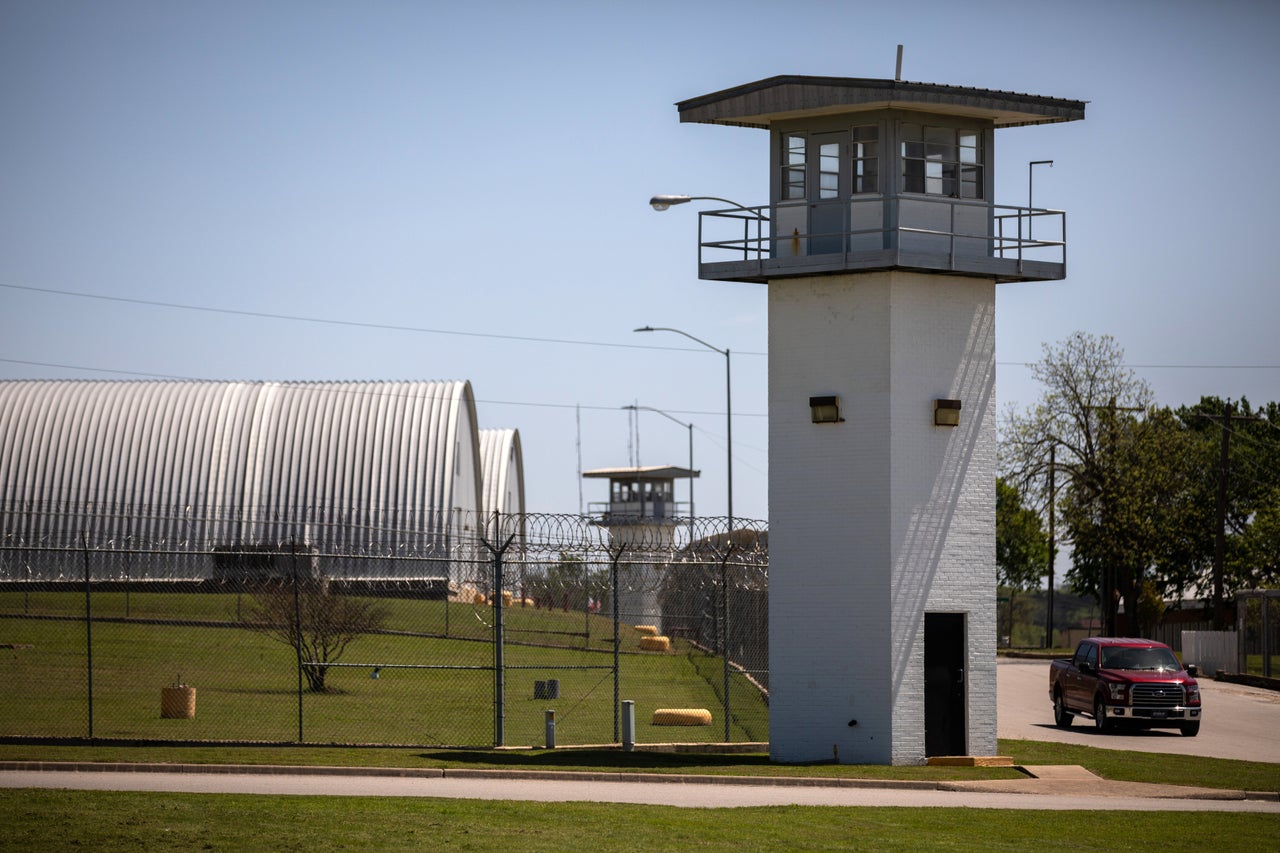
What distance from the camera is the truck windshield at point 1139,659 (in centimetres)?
3125

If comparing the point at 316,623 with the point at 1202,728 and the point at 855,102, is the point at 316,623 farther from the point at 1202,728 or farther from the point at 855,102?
the point at 1202,728

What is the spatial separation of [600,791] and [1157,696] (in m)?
16.0

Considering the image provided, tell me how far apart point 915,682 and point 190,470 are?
179ft

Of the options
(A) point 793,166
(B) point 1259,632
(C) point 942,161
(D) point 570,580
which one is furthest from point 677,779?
(B) point 1259,632

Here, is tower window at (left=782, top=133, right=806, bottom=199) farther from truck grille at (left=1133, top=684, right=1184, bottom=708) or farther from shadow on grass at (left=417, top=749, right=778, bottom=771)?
truck grille at (left=1133, top=684, right=1184, bottom=708)

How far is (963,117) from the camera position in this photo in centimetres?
2330

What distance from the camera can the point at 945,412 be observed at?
22469mm

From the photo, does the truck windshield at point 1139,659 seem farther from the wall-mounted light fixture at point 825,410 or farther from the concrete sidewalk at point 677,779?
the wall-mounted light fixture at point 825,410

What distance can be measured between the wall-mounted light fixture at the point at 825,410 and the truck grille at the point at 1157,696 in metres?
11.7

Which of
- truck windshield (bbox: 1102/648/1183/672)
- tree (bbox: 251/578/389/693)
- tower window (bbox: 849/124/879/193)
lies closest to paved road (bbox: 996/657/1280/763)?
truck windshield (bbox: 1102/648/1183/672)

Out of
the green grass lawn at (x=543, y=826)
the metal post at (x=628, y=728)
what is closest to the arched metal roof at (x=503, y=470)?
the metal post at (x=628, y=728)

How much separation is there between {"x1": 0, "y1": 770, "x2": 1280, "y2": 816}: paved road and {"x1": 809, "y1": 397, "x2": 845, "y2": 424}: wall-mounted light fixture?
5.32 metres

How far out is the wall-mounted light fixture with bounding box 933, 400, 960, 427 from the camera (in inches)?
884

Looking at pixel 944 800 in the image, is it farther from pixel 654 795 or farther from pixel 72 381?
pixel 72 381
